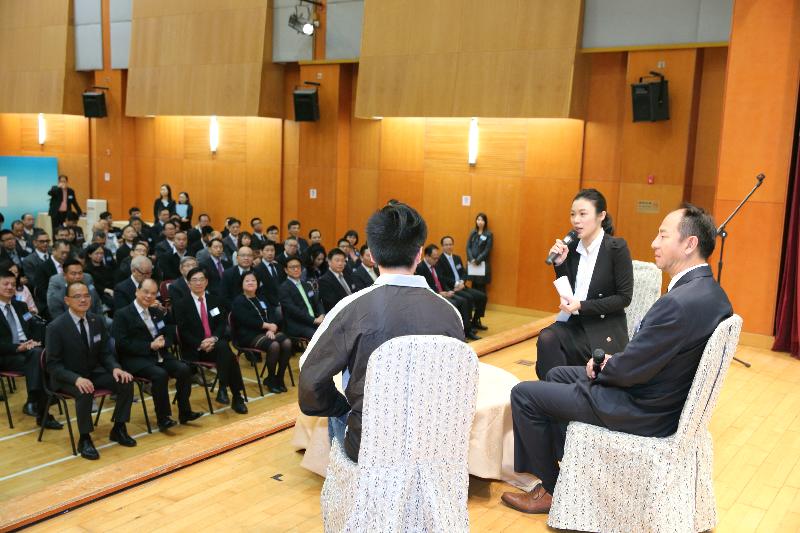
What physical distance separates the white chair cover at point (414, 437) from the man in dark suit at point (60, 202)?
13.9m

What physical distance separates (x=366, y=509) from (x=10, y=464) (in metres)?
4.11

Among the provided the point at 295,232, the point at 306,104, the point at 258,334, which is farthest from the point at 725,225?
the point at 306,104

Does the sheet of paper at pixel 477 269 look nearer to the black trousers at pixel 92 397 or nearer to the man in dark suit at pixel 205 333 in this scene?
the man in dark suit at pixel 205 333

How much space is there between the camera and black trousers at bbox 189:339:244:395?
6449mm

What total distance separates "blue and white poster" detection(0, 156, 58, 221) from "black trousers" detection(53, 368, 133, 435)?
1093 cm

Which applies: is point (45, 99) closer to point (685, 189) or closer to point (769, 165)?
point (685, 189)

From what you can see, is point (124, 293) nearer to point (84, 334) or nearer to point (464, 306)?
point (84, 334)

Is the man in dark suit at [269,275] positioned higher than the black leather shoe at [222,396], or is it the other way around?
the man in dark suit at [269,275]

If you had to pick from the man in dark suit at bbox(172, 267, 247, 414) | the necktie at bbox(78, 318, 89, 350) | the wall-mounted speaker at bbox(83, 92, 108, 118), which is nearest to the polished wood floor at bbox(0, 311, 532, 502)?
the man in dark suit at bbox(172, 267, 247, 414)

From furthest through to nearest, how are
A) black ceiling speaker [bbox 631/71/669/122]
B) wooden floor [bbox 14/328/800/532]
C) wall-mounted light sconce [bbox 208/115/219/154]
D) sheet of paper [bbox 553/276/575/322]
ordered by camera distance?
1. wall-mounted light sconce [bbox 208/115/219/154]
2. black ceiling speaker [bbox 631/71/669/122]
3. sheet of paper [bbox 553/276/575/322]
4. wooden floor [bbox 14/328/800/532]

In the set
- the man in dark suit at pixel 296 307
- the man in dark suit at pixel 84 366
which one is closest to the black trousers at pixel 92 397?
the man in dark suit at pixel 84 366

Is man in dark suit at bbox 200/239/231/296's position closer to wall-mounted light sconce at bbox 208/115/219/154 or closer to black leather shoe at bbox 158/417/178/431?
black leather shoe at bbox 158/417/178/431

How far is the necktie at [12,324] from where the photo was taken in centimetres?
605

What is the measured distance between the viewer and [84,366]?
18.0 feet
